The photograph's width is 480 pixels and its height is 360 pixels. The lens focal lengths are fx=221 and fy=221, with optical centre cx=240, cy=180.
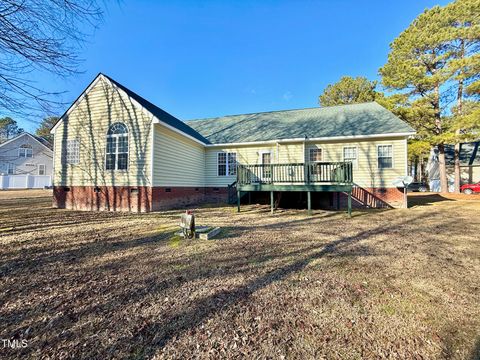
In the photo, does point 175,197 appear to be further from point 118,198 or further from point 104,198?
point 104,198

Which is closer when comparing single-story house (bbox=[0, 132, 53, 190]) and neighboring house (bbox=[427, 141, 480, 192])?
neighboring house (bbox=[427, 141, 480, 192])

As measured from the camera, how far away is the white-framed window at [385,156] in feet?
37.8

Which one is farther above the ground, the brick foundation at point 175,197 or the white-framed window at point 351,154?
the white-framed window at point 351,154

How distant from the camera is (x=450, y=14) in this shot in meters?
15.4

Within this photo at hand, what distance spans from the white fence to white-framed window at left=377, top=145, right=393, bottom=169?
127ft

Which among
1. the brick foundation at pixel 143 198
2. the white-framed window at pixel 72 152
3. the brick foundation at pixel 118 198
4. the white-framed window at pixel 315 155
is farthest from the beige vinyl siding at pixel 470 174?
the white-framed window at pixel 72 152

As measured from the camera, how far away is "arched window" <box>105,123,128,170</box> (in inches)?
418

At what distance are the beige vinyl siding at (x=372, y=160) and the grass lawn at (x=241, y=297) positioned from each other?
6.40 meters

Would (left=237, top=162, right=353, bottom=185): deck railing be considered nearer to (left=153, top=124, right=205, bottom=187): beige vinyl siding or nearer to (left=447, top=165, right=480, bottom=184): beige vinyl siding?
(left=153, top=124, right=205, bottom=187): beige vinyl siding

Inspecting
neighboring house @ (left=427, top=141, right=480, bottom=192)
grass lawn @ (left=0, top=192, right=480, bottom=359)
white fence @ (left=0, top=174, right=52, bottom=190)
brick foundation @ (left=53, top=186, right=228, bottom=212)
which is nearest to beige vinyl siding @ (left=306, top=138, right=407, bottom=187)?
grass lawn @ (left=0, top=192, right=480, bottom=359)

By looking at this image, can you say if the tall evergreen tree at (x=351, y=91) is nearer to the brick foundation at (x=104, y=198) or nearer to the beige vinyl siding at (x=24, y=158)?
the brick foundation at (x=104, y=198)

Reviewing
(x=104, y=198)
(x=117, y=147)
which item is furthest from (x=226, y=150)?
(x=104, y=198)

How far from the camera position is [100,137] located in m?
11.0

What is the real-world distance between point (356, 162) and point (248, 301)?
11.4 metres
